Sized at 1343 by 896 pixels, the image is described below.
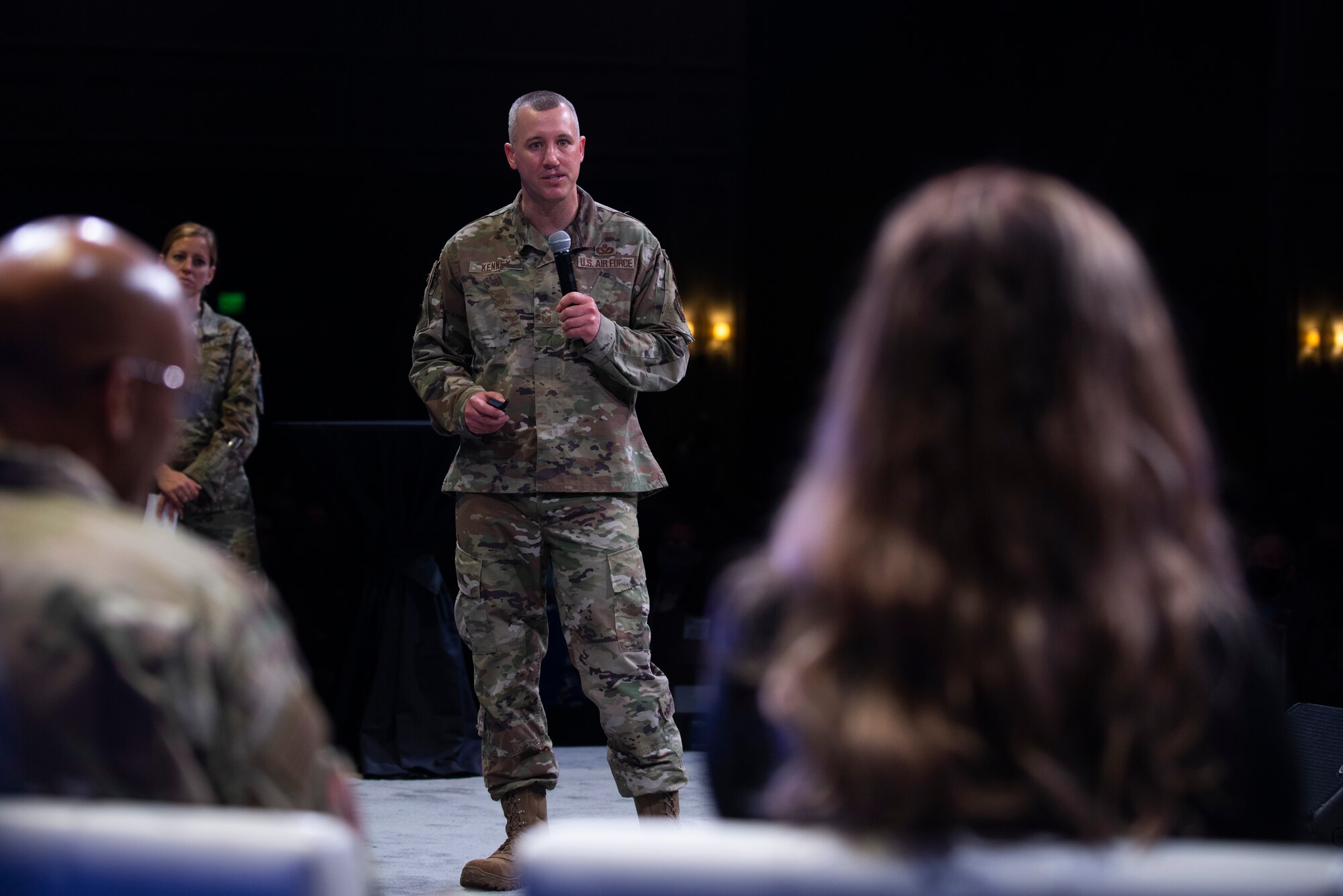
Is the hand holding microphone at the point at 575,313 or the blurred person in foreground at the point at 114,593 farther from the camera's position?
the hand holding microphone at the point at 575,313

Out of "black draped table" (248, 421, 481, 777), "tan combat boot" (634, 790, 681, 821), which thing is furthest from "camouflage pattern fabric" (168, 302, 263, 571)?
"tan combat boot" (634, 790, 681, 821)

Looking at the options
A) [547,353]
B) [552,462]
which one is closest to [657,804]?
[552,462]

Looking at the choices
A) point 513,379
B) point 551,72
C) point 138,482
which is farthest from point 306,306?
point 138,482

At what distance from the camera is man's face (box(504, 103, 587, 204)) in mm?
2699

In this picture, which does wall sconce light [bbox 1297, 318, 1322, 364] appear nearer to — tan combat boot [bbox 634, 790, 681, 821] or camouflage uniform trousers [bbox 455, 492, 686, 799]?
camouflage uniform trousers [bbox 455, 492, 686, 799]

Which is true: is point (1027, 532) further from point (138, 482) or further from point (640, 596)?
point (640, 596)

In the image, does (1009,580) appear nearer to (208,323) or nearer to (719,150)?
(208,323)

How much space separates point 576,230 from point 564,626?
80 centimetres

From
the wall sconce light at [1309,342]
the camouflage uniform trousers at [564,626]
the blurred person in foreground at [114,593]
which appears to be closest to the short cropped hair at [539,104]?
the camouflage uniform trousers at [564,626]

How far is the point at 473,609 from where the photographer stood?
2.66 metres

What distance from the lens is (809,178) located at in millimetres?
9234

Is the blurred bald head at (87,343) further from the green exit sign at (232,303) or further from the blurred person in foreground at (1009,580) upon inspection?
the green exit sign at (232,303)

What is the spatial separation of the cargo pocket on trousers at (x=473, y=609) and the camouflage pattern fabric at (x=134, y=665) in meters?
1.87

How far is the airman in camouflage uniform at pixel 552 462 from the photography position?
2.61 meters
